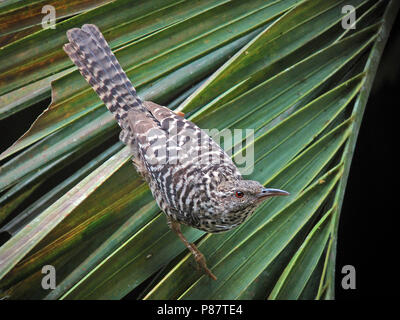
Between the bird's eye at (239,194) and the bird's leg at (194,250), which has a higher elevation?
the bird's eye at (239,194)

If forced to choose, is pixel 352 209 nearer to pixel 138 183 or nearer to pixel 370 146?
pixel 370 146

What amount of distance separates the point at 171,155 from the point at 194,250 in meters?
0.57

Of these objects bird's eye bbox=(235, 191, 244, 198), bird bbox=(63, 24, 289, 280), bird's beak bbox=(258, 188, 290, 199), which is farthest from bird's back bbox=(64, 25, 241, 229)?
bird's beak bbox=(258, 188, 290, 199)

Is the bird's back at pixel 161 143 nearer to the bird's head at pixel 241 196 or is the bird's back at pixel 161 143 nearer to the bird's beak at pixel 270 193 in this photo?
the bird's head at pixel 241 196

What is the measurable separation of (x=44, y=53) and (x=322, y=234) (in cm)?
153

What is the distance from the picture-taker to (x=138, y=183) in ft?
7.27

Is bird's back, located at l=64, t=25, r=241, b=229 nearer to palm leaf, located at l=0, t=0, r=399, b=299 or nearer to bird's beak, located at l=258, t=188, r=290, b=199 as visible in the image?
palm leaf, located at l=0, t=0, r=399, b=299

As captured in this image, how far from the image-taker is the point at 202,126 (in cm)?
231

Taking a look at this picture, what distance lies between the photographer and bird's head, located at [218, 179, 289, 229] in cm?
209

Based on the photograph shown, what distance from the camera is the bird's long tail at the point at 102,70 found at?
7.57 ft

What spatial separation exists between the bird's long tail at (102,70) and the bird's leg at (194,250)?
58 centimetres

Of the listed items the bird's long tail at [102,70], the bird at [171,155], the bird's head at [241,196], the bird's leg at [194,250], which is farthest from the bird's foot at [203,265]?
the bird's long tail at [102,70]

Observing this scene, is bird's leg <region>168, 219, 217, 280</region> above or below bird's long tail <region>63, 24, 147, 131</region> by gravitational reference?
below

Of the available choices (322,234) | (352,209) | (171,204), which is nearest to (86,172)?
(171,204)
